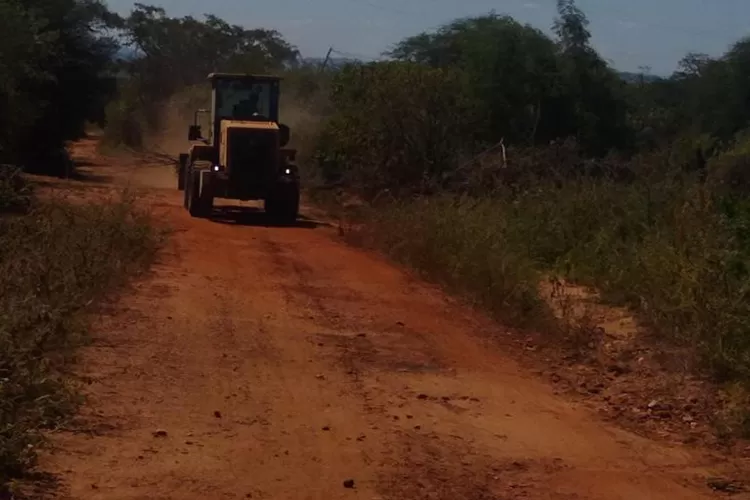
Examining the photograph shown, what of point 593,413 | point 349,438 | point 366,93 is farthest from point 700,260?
point 366,93

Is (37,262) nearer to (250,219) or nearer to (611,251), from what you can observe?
(611,251)

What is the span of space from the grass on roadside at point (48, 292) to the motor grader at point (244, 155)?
5208 millimetres

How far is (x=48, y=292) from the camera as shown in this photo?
10945 millimetres

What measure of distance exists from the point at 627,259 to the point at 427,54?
101 ft

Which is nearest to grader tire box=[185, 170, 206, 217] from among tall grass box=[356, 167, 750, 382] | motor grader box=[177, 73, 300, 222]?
motor grader box=[177, 73, 300, 222]

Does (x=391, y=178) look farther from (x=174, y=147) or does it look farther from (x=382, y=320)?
(x=174, y=147)

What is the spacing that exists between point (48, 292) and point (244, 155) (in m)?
13.0

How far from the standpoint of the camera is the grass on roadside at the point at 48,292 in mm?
7445

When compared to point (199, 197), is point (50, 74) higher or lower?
higher

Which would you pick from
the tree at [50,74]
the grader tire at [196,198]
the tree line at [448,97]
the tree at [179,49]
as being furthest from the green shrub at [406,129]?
the tree at [179,49]

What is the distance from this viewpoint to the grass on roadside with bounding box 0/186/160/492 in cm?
745

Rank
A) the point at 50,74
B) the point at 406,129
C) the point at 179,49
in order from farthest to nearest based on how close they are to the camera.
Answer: the point at 179,49, the point at 50,74, the point at 406,129

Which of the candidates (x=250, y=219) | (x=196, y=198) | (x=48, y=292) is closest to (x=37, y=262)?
(x=48, y=292)

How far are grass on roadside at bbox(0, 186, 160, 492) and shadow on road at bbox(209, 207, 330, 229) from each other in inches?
209
